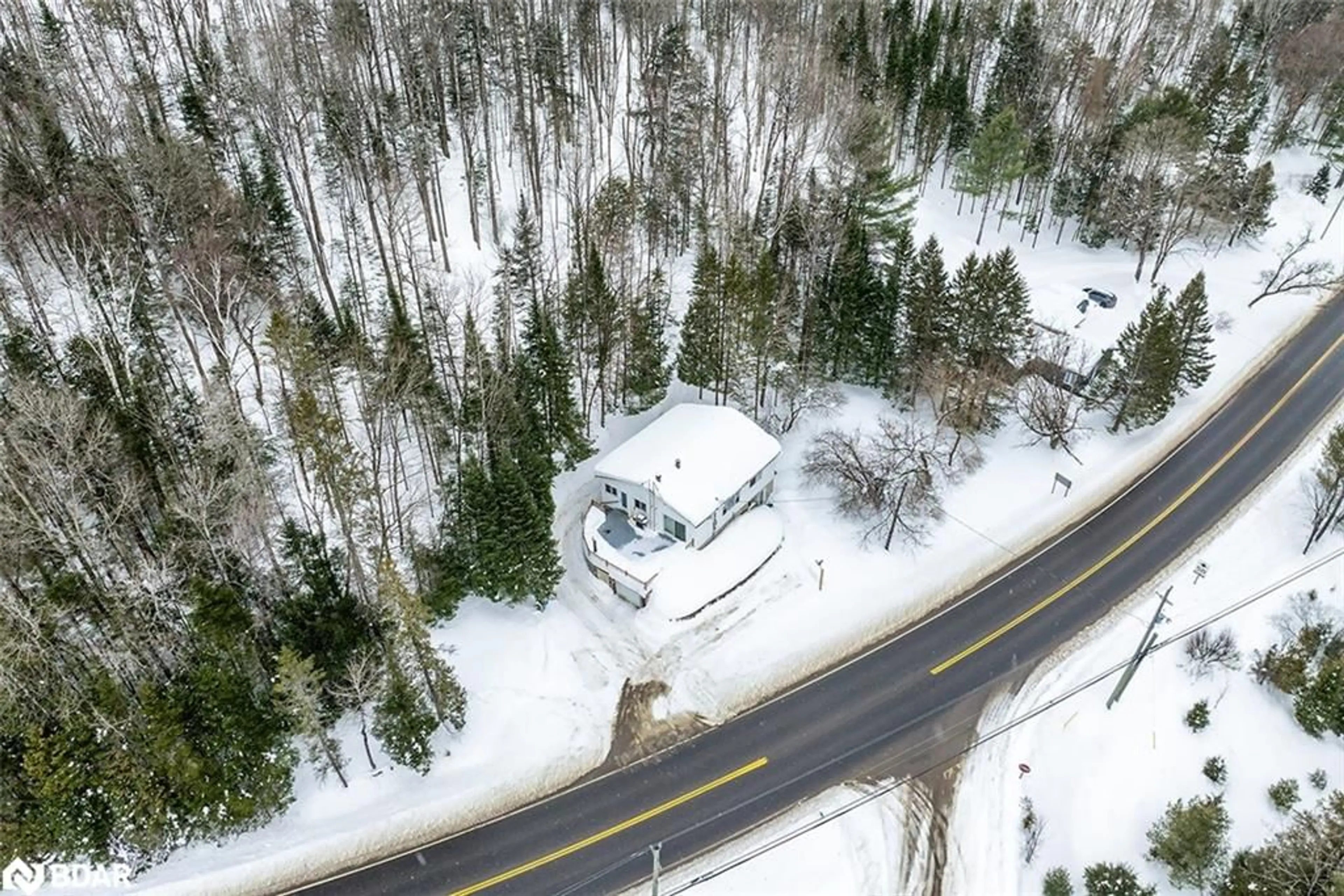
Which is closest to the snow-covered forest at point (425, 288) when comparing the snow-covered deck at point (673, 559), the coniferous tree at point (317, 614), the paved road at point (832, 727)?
the coniferous tree at point (317, 614)

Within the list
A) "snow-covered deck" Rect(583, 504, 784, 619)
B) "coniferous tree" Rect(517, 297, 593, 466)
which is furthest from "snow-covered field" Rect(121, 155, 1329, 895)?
"coniferous tree" Rect(517, 297, 593, 466)

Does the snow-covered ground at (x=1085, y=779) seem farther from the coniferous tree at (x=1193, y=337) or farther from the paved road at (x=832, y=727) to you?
the coniferous tree at (x=1193, y=337)

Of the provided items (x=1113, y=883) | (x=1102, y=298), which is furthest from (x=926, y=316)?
(x=1113, y=883)

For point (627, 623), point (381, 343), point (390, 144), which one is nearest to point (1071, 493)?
point (627, 623)

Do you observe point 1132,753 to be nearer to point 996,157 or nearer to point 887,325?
point 887,325

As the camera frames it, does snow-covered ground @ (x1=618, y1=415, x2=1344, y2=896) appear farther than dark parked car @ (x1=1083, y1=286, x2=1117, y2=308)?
No

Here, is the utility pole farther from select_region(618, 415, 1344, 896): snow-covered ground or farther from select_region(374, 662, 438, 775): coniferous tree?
select_region(374, 662, 438, 775): coniferous tree
